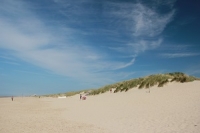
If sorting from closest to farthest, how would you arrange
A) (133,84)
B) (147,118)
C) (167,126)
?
1. (167,126)
2. (147,118)
3. (133,84)

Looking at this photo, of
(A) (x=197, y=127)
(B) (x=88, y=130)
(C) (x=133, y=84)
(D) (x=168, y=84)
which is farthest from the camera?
(C) (x=133, y=84)

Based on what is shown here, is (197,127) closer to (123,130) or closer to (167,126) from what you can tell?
(167,126)

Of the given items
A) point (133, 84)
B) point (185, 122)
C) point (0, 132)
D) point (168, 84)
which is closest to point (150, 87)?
point (168, 84)

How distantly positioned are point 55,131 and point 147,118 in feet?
18.0

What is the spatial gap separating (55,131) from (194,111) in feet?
26.5

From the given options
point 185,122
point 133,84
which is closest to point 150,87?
point 133,84

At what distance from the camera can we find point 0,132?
474 inches

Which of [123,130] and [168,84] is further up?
[168,84]

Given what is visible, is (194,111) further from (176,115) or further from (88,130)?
(88,130)

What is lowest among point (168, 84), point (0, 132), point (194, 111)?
point (0, 132)

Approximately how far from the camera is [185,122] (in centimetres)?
1064

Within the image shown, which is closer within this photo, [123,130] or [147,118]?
[123,130]

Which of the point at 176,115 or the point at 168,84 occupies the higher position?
the point at 168,84

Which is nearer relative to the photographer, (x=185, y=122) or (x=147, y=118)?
(x=185, y=122)
